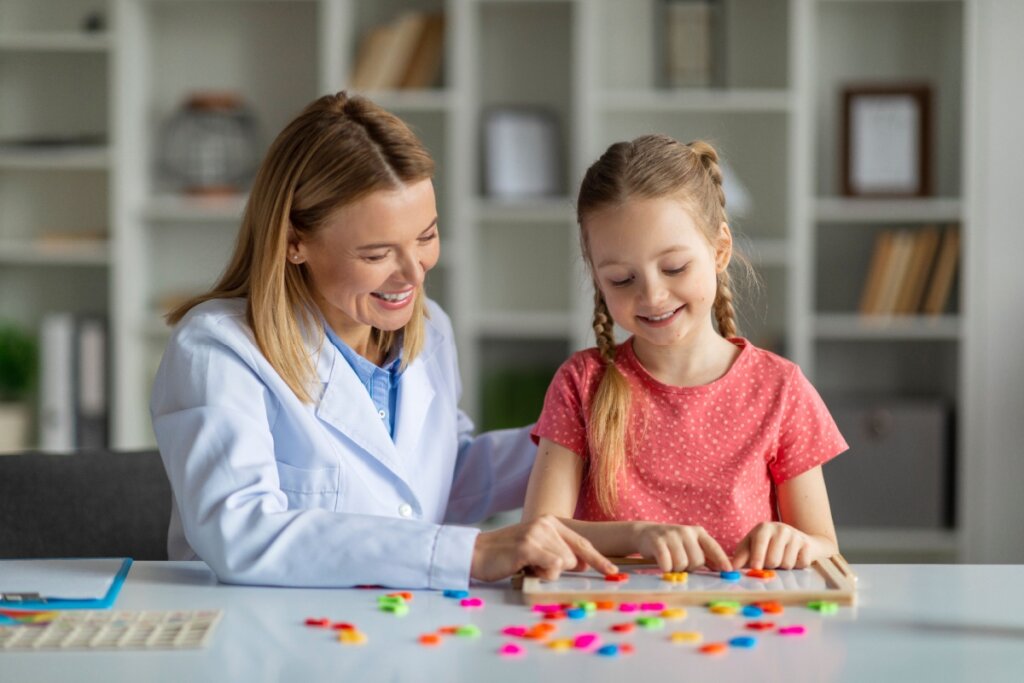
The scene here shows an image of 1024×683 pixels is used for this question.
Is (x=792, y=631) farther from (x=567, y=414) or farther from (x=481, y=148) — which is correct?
(x=481, y=148)

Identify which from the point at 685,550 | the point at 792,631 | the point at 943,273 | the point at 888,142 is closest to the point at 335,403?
the point at 685,550

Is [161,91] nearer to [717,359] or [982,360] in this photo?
[982,360]

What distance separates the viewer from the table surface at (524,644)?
0.94 meters

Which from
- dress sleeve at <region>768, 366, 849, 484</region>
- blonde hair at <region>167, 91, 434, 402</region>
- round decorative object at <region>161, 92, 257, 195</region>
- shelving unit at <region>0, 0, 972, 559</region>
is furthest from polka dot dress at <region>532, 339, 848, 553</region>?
round decorative object at <region>161, 92, 257, 195</region>

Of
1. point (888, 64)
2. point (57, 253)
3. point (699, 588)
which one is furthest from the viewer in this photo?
point (888, 64)

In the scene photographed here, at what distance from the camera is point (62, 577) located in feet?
4.02

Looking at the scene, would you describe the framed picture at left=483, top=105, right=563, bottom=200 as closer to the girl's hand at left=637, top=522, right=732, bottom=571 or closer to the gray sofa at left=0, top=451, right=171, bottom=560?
the gray sofa at left=0, top=451, right=171, bottom=560

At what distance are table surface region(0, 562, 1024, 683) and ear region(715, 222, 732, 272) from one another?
46 cm

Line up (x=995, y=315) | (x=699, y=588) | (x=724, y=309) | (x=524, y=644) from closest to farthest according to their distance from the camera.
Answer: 1. (x=524, y=644)
2. (x=699, y=588)
3. (x=724, y=309)
4. (x=995, y=315)

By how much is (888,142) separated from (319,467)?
2719mm

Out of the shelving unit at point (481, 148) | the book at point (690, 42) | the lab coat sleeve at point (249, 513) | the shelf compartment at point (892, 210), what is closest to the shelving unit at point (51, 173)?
the shelving unit at point (481, 148)

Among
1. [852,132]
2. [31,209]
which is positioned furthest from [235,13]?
[852,132]

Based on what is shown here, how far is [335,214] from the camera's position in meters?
1.49

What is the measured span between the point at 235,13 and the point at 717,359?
2.79 meters
